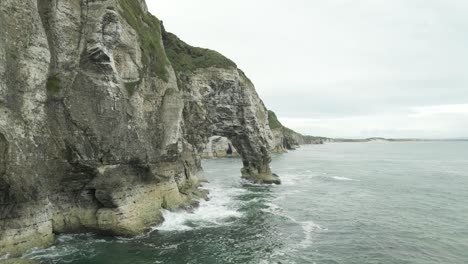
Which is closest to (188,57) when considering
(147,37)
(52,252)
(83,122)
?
(147,37)

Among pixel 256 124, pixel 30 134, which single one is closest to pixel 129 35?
pixel 30 134

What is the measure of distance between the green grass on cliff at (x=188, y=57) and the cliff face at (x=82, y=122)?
14.2 meters

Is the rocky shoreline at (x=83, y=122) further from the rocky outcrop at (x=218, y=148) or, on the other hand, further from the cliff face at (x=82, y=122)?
the rocky outcrop at (x=218, y=148)

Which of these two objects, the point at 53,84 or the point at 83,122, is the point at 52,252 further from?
the point at 53,84

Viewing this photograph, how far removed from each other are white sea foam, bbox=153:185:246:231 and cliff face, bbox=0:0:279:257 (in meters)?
1.61

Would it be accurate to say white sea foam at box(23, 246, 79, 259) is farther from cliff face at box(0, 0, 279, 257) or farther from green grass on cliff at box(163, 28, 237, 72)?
green grass on cliff at box(163, 28, 237, 72)

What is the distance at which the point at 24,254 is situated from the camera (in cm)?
2384

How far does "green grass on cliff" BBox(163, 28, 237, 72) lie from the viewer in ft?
183

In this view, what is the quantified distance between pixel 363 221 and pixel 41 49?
32845 mm

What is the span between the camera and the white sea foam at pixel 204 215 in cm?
3438

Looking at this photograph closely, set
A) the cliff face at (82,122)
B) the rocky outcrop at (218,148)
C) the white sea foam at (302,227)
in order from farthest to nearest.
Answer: the rocky outcrop at (218,148) → the white sea foam at (302,227) → the cliff face at (82,122)

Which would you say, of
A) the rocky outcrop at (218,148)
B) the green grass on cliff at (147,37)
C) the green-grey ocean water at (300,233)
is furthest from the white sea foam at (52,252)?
the rocky outcrop at (218,148)

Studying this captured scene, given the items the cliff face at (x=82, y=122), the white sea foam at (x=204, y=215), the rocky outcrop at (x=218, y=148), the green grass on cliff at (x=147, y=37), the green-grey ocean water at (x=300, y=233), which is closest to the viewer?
the cliff face at (x=82, y=122)

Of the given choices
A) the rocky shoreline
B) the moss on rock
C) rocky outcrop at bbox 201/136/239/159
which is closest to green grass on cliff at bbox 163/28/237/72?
the rocky shoreline
